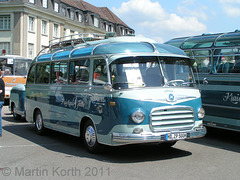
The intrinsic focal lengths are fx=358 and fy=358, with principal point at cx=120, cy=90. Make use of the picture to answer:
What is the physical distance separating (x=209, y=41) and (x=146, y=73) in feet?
12.8

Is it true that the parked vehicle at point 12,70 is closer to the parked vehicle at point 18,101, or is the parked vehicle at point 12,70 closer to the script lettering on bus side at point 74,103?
the parked vehicle at point 18,101

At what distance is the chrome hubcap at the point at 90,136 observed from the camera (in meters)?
8.30

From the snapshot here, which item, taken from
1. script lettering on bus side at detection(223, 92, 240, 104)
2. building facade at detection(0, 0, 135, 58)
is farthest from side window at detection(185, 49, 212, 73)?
building facade at detection(0, 0, 135, 58)

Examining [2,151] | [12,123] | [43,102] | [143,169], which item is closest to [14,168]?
[2,151]

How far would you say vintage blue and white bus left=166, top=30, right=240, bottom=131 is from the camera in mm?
9711

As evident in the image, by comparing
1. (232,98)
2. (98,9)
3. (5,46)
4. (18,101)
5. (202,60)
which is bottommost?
(18,101)

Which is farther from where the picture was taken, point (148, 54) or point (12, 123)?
point (12, 123)

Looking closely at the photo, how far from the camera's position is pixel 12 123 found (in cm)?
1409

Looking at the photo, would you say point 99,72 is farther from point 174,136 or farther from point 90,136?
point 174,136

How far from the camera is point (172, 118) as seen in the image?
7645mm

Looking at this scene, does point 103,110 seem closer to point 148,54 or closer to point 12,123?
point 148,54

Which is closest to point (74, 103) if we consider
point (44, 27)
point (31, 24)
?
point (31, 24)

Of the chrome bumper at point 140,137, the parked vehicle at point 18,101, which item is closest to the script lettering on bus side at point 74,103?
the chrome bumper at point 140,137

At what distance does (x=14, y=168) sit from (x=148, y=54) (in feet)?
12.2
